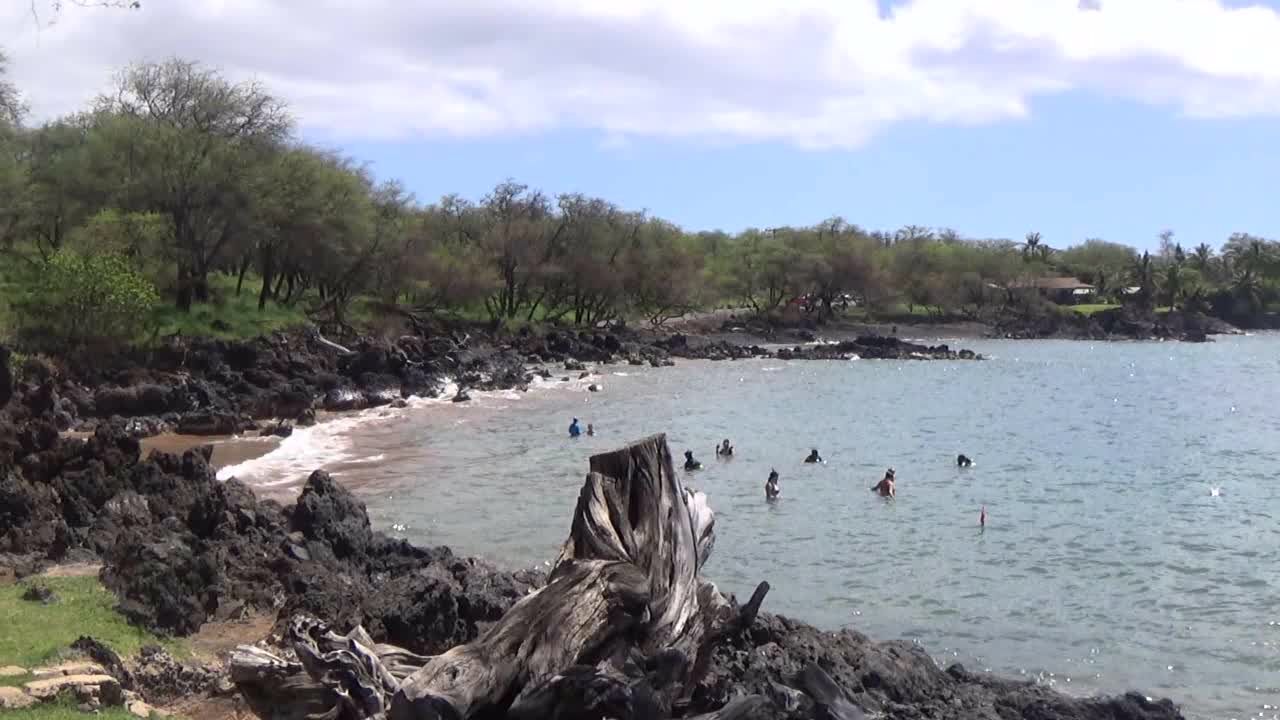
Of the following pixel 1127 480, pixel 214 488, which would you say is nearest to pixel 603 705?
pixel 214 488

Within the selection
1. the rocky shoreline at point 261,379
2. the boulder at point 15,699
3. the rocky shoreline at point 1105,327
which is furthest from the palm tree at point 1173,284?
the boulder at point 15,699

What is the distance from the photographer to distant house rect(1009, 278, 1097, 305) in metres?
138

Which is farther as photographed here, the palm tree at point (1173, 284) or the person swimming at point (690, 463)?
the palm tree at point (1173, 284)

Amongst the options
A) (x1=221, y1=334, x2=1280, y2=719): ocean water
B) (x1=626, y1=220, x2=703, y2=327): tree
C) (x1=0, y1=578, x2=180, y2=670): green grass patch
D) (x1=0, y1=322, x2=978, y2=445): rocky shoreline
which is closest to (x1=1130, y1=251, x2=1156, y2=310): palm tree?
(x1=626, y1=220, x2=703, y2=327): tree

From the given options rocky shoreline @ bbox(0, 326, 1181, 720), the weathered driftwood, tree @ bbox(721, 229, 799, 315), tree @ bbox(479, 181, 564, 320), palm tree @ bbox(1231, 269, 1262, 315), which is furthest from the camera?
palm tree @ bbox(1231, 269, 1262, 315)

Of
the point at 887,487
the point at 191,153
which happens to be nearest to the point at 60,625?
the point at 887,487

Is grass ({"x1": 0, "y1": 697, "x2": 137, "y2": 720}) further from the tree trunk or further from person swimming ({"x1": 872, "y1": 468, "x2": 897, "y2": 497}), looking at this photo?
the tree trunk

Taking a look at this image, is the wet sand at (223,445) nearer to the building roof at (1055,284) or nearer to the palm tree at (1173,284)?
the building roof at (1055,284)

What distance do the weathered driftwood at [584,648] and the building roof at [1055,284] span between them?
126 metres

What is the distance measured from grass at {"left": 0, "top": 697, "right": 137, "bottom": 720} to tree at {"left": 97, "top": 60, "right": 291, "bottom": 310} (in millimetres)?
45748

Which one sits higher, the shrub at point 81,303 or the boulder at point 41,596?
the shrub at point 81,303

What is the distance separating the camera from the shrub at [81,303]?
39.2m

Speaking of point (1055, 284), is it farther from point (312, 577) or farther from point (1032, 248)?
point (312, 577)

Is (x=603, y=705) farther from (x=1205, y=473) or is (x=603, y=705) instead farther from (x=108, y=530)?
(x=1205, y=473)
